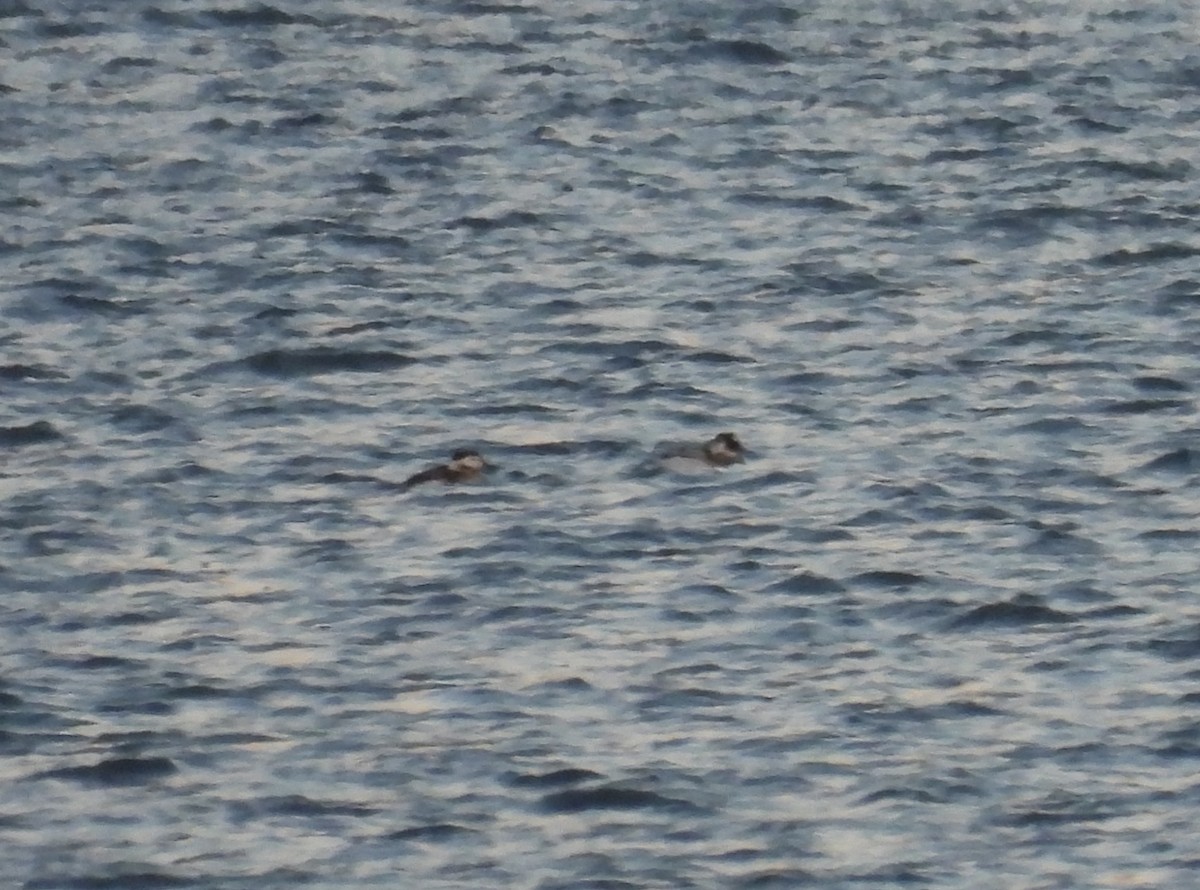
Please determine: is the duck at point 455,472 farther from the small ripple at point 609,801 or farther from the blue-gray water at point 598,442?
the small ripple at point 609,801

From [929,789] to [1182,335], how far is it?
6905mm

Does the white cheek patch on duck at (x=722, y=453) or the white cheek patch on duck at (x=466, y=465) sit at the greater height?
the white cheek patch on duck at (x=466, y=465)

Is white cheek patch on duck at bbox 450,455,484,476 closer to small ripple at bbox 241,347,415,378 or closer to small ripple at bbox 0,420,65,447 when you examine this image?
small ripple at bbox 241,347,415,378

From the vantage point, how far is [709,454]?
18.0 metres

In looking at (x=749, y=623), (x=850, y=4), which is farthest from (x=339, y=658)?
(x=850, y=4)

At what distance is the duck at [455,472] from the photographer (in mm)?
17688

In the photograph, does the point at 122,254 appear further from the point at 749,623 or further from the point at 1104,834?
the point at 1104,834

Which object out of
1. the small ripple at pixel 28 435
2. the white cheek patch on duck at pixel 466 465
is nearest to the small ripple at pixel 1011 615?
the white cheek patch on duck at pixel 466 465

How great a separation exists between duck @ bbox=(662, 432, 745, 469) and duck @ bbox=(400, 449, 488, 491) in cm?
109

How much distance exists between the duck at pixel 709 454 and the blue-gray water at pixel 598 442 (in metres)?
0.15

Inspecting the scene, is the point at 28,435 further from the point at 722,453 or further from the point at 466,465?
the point at 722,453

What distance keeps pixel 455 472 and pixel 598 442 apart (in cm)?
120

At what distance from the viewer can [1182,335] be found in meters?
20.3

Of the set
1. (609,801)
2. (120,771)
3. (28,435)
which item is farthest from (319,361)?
(609,801)
